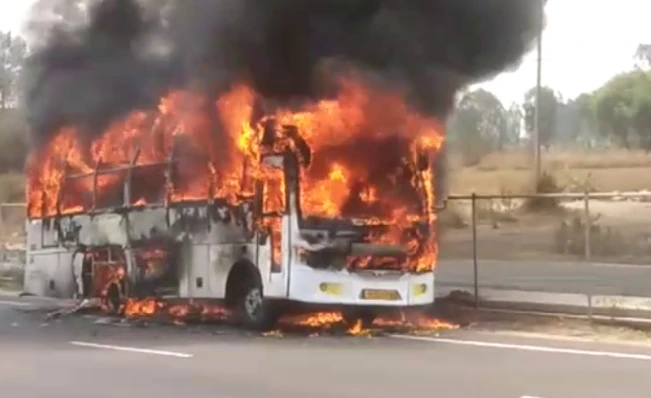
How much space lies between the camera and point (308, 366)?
1187 centimetres

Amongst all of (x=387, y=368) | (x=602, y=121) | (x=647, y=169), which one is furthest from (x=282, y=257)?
(x=602, y=121)

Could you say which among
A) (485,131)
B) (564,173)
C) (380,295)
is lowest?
(380,295)

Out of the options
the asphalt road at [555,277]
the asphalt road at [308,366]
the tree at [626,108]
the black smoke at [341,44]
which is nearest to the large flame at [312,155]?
the black smoke at [341,44]

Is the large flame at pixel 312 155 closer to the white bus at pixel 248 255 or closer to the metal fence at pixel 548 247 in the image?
the white bus at pixel 248 255

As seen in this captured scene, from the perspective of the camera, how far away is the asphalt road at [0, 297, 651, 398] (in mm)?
10211

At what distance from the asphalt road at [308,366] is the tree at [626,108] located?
36.8 metres

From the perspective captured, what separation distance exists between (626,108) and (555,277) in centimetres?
2771

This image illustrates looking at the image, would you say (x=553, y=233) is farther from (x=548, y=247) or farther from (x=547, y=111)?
(x=547, y=111)

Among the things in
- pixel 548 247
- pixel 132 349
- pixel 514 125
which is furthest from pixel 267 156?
pixel 514 125

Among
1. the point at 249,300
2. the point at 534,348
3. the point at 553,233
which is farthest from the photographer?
the point at 553,233

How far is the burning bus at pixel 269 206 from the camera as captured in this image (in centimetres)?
1495

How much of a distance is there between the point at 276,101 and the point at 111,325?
154 inches

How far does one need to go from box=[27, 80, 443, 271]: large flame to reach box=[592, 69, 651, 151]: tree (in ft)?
115

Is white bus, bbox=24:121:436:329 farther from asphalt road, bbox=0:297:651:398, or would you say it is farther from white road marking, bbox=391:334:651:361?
white road marking, bbox=391:334:651:361
